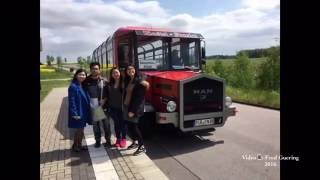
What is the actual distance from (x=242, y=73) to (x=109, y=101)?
18609 mm

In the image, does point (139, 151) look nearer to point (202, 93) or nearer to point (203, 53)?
point (202, 93)

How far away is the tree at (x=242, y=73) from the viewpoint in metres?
23.0

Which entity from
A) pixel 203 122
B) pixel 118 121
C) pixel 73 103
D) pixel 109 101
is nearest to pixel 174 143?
pixel 203 122

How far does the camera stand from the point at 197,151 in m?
6.79

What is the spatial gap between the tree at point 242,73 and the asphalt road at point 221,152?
13.8 m

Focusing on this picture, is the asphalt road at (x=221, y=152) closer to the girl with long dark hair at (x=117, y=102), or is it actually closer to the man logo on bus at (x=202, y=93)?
the girl with long dark hair at (x=117, y=102)

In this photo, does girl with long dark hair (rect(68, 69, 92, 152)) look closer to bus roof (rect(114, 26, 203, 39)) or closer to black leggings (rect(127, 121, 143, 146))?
black leggings (rect(127, 121, 143, 146))

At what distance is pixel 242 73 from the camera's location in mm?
23969

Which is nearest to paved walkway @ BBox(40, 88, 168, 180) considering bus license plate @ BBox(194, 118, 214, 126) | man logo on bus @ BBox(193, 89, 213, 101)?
bus license plate @ BBox(194, 118, 214, 126)
